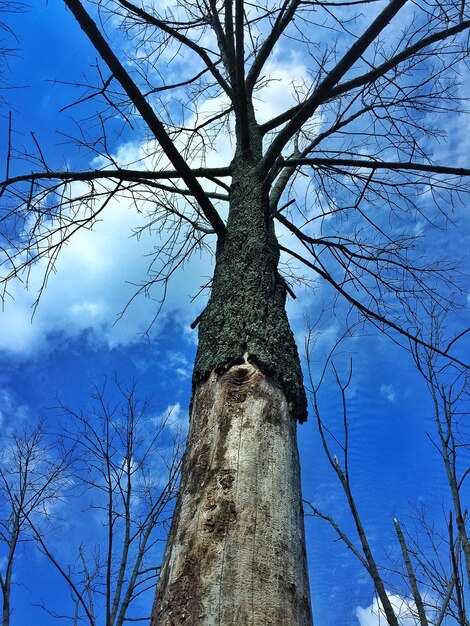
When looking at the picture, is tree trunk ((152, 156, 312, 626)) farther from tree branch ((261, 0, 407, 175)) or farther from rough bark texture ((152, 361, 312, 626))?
tree branch ((261, 0, 407, 175))

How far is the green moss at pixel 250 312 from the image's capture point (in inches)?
59.6

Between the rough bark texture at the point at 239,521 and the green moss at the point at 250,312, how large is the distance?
0.10 metres

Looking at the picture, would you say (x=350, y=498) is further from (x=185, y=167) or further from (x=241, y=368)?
(x=185, y=167)

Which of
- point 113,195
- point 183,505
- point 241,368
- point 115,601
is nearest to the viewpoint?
point 183,505

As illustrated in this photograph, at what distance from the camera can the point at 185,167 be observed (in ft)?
7.30

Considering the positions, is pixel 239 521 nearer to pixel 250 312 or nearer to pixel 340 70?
pixel 250 312

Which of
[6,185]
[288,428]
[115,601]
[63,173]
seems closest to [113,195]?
[63,173]

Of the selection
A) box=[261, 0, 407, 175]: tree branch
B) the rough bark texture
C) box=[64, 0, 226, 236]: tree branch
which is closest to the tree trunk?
the rough bark texture

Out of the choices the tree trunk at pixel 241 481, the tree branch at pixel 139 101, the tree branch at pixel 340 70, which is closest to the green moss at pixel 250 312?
the tree trunk at pixel 241 481

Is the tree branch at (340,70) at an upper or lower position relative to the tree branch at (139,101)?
upper

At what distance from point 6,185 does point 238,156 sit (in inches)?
50.4

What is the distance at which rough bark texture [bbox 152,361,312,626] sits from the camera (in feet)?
3.14

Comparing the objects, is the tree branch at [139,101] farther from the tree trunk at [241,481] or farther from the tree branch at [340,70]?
→ the tree trunk at [241,481]

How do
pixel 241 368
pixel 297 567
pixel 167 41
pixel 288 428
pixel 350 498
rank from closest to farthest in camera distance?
pixel 297 567, pixel 288 428, pixel 241 368, pixel 350 498, pixel 167 41
